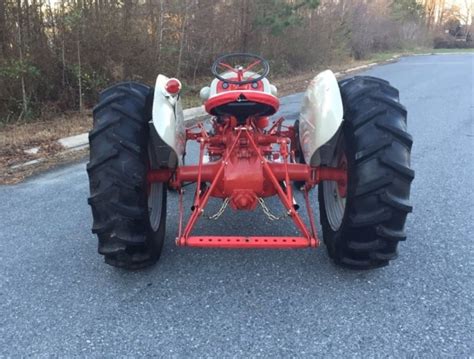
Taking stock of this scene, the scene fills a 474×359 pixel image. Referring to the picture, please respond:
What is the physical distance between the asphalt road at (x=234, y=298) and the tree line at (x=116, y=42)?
16.5 feet

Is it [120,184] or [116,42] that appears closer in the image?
[120,184]

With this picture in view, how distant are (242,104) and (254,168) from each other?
45 cm

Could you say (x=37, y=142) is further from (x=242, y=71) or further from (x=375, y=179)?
(x=375, y=179)

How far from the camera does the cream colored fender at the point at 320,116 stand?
287cm

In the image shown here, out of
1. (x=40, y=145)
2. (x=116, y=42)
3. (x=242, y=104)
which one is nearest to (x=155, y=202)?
(x=242, y=104)

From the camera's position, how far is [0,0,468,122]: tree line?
8.09 metres

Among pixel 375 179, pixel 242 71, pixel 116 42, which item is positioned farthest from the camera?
pixel 116 42

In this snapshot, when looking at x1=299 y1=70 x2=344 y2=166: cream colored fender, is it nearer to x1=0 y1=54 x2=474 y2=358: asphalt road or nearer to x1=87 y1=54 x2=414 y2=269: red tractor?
x1=87 y1=54 x2=414 y2=269: red tractor

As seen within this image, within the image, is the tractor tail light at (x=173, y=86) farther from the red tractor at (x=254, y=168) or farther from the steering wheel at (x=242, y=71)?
the steering wheel at (x=242, y=71)

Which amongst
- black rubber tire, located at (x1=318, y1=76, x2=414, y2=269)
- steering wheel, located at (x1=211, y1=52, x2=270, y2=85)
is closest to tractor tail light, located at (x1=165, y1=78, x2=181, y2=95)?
steering wheel, located at (x1=211, y1=52, x2=270, y2=85)

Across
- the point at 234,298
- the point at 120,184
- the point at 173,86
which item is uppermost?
the point at 173,86

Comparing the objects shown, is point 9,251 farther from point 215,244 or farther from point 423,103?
point 423,103

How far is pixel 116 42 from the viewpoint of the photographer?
9633 millimetres

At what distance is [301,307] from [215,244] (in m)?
0.63
